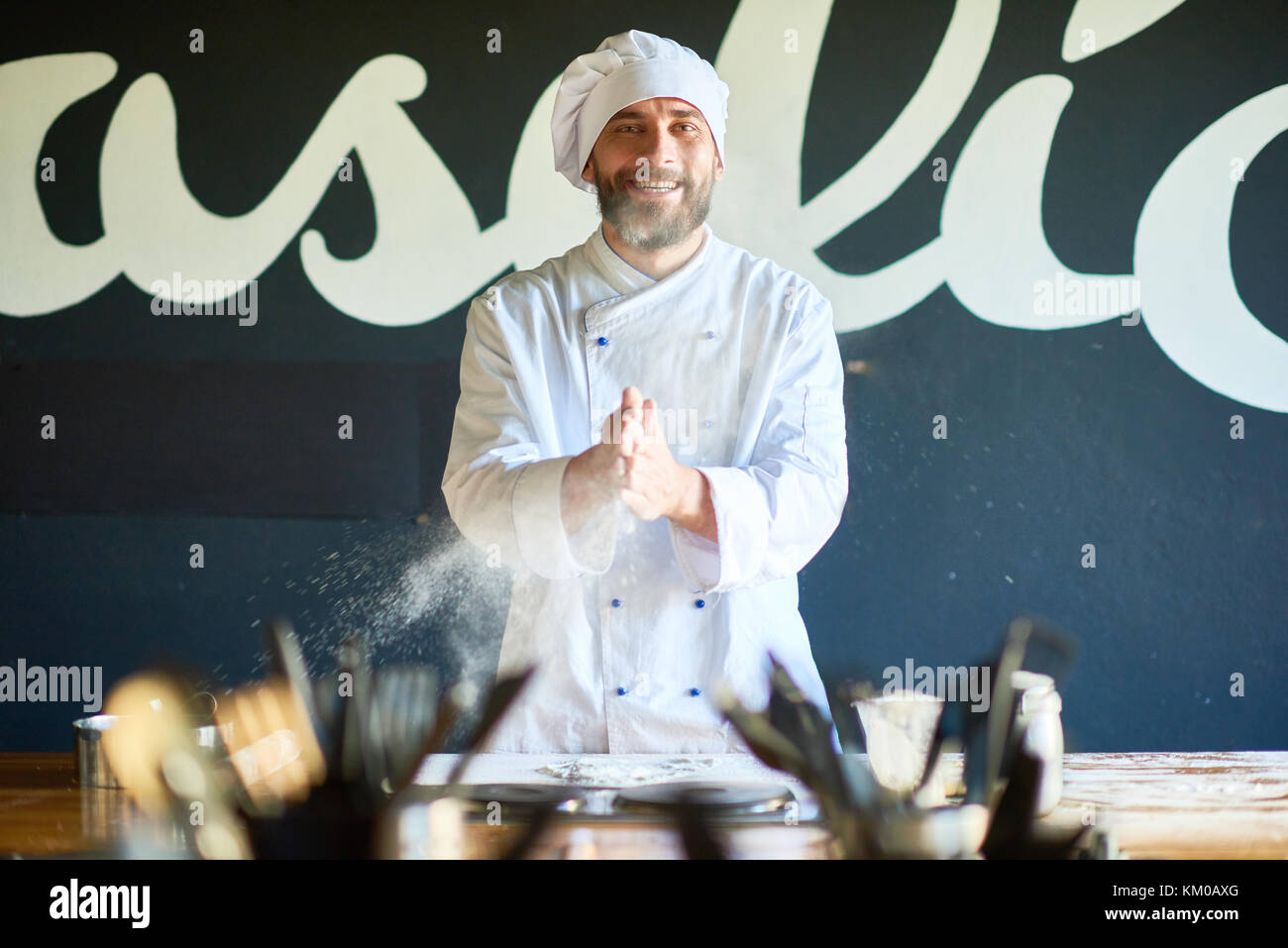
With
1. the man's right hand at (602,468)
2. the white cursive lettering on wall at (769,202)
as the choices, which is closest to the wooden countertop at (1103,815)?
the man's right hand at (602,468)

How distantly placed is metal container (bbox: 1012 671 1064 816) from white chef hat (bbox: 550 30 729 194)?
42.4 inches

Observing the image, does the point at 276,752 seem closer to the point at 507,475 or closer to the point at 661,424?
the point at 507,475

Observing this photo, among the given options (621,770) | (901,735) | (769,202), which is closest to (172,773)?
(621,770)

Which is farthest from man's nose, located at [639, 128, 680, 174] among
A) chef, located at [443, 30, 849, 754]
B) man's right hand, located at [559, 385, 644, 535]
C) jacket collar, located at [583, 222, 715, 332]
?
man's right hand, located at [559, 385, 644, 535]

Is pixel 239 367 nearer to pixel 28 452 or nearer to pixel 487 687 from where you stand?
pixel 28 452

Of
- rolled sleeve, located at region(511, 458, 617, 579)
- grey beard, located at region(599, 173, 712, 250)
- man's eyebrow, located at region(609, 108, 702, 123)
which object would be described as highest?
man's eyebrow, located at region(609, 108, 702, 123)

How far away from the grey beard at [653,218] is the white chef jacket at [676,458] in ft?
0.18

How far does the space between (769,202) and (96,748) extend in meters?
1.88

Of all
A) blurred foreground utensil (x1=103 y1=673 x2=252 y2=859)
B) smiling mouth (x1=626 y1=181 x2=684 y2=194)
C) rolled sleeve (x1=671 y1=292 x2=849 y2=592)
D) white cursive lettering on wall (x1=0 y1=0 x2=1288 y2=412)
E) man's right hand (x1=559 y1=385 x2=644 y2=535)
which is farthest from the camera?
white cursive lettering on wall (x1=0 y1=0 x2=1288 y2=412)

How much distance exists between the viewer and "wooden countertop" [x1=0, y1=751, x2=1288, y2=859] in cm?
102

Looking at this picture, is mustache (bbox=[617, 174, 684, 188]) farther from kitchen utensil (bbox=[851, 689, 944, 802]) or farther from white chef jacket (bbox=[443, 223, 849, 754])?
kitchen utensil (bbox=[851, 689, 944, 802])

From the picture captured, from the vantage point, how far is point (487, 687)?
2.61 m

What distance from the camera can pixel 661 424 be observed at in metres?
1.52
